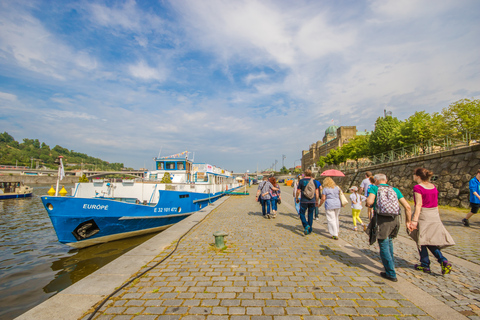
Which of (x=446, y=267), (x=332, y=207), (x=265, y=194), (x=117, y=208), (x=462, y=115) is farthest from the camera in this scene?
(x=462, y=115)

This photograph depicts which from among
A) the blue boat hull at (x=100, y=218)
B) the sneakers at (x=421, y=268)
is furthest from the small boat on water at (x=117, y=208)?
the sneakers at (x=421, y=268)

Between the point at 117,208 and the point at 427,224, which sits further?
the point at 117,208

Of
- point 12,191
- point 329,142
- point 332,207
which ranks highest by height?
point 329,142

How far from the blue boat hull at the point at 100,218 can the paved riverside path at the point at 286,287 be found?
4.95m

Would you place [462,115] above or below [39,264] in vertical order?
above

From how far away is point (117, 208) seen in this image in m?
9.39

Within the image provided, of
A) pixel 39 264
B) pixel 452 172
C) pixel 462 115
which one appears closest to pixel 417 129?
pixel 462 115

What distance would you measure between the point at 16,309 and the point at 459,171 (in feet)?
66.3

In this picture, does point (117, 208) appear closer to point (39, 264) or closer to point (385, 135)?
point (39, 264)

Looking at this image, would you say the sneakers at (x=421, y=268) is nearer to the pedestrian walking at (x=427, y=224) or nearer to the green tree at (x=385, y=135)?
the pedestrian walking at (x=427, y=224)

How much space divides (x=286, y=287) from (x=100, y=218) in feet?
26.5

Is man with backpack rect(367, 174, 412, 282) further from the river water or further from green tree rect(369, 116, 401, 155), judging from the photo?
green tree rect(369, 116, 401, 155)

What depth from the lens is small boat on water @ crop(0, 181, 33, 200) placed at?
105ft

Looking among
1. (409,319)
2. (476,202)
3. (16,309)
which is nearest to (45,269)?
(16,309)
